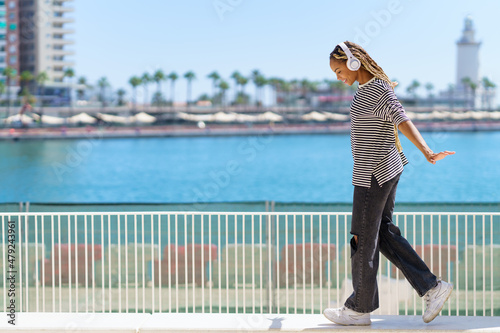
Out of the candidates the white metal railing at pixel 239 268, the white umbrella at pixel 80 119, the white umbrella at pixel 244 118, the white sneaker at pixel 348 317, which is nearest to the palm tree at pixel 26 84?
the white umbrella at pixel 80 119

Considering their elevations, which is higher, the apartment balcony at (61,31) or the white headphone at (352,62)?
the apartment balcony at (61,31)

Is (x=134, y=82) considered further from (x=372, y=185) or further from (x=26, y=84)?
(x=372, y=185)

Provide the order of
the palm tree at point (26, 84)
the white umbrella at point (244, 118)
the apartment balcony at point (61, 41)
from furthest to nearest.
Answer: the apartment balcony at point (61, 41) → the palm tree at point (26, 84) → the white umbrella at point (244, 118)

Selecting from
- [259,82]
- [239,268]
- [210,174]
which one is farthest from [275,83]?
[239,268]

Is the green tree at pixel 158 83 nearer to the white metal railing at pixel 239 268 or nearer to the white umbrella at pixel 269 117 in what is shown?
the white umbrella at pixel 269 117

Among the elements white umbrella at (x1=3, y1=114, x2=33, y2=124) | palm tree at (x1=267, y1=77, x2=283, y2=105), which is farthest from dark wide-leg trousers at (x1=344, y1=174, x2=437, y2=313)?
palm tree at (x1=267, y1=77, x2=283, y2=105)

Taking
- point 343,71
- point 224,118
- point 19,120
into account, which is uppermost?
point 224,118

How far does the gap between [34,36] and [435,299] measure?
117 m

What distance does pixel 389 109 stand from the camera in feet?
10.9

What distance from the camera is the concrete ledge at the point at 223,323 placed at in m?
3.52

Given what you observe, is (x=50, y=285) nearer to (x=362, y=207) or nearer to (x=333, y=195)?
(x=362, y=207)

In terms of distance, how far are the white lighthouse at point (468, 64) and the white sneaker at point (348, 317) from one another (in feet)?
455

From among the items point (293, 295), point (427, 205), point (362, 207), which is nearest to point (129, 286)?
point (293, 295)

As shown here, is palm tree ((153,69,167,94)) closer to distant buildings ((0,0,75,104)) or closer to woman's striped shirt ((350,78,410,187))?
distant buildings ((0,0,75,104))
